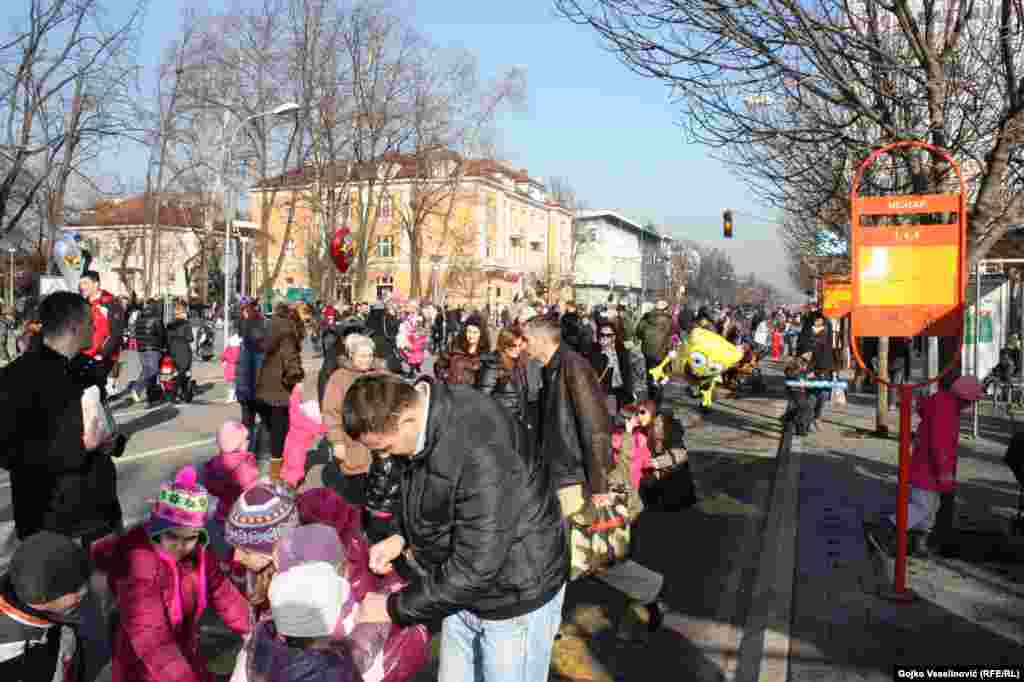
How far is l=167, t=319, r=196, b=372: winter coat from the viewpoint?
1540cm

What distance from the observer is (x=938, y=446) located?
650 cm

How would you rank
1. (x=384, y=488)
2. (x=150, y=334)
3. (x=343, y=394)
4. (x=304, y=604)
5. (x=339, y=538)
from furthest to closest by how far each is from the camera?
(x=150, y=334)
(x=343, y=394)
(x=384, y=488)
(x=339, y=538)
(x=304, y=604)

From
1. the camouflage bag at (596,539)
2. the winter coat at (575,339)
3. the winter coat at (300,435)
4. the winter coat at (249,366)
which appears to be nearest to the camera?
the camouflage bag at (596,539)

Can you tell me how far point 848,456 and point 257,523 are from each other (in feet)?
29.4

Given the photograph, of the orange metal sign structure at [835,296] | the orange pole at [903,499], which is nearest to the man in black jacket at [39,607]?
the orange pole at [903,499]

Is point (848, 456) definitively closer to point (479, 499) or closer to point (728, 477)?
point (728, 477)

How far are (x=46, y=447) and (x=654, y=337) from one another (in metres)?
13.0

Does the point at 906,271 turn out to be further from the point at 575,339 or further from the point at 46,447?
the point at 575,339

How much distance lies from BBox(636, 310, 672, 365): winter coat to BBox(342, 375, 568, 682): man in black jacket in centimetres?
1339

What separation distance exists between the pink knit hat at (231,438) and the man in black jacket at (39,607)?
222cm

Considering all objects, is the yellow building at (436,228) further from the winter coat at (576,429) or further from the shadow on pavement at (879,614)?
the winter coat at (576,429)

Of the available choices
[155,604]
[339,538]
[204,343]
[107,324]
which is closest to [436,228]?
[204,343]

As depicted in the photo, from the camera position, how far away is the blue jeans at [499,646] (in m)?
3.03

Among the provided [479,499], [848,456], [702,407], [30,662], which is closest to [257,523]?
[30,662]
